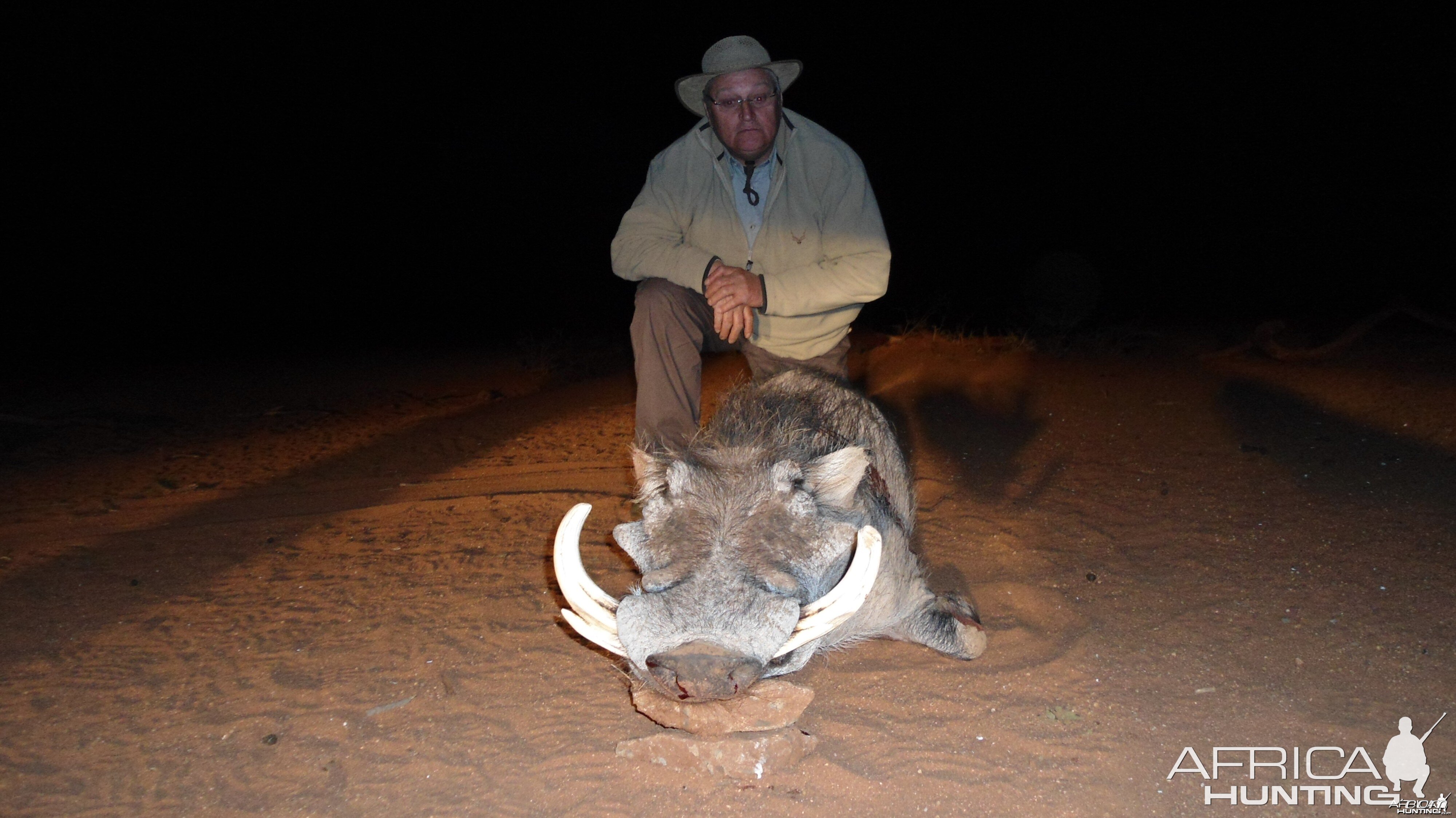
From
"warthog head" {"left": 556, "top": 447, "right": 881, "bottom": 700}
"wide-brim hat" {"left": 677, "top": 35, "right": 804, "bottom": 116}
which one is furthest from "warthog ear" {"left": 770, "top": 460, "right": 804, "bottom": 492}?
"wide-brim hat" {"left": 677, "top": 35, "right": 804, "bottom": 116}

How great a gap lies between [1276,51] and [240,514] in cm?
2027

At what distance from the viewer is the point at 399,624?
3.16 meters

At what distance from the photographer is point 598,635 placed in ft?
6.75

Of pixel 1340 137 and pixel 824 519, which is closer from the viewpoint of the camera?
pixel 824 519

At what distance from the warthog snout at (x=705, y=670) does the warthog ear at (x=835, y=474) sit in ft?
2.19

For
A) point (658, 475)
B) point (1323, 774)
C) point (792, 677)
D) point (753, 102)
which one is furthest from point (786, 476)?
point (753, 102)

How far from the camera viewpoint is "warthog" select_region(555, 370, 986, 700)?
191 centimetres

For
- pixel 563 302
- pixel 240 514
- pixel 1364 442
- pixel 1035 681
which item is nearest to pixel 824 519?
pixel 1035 681

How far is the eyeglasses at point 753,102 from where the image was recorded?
360 centimetres

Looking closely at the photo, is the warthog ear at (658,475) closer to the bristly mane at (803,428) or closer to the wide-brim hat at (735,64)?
the bristly mane at (803,428)

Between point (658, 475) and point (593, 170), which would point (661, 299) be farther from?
point (593, 170)

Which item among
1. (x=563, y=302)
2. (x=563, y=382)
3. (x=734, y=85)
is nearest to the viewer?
(x=734, y=85)

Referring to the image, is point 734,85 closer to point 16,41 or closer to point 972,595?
point 972,595

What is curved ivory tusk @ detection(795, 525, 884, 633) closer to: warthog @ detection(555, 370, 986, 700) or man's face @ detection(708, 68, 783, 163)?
warthog @ detection(555, 370, 986, 700)
